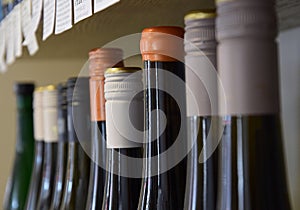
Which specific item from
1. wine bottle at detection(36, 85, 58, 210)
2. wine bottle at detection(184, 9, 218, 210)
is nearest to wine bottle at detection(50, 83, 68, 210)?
wine bottle at detection(36, 85, 58, 210)

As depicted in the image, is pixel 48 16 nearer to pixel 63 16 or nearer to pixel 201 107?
pixel 63 16

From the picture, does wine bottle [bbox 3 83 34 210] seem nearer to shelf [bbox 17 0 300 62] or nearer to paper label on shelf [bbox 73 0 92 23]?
shelf [bbox 17 0 300 62]

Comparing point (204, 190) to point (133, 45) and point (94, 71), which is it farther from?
point (133, 45)

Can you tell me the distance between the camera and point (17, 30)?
0.84m

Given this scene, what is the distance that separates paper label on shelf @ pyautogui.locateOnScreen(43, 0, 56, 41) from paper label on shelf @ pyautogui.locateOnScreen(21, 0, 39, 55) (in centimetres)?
5

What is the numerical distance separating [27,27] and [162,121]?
0.34 m

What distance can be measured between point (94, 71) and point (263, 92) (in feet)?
0.85

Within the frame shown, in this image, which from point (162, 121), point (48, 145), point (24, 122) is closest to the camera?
point (162, 121)

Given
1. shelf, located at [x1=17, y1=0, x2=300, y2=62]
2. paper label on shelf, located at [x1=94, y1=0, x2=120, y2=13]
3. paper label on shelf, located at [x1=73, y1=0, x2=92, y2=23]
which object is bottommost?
paper label on shelf, located at [x1=94, y1=0, x2=120, y2=13]

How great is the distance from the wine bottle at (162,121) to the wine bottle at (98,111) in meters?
0.08

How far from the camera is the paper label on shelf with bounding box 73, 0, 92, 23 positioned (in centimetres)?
54

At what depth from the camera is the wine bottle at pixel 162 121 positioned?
47 centimetres

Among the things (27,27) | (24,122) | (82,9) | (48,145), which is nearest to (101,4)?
(82,9)

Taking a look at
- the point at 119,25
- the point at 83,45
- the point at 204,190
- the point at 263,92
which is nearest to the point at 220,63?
the point at 263,92
